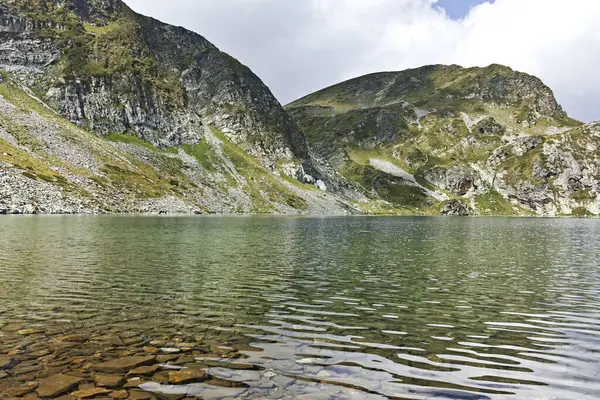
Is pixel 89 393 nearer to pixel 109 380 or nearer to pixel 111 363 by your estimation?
pixel 109 380

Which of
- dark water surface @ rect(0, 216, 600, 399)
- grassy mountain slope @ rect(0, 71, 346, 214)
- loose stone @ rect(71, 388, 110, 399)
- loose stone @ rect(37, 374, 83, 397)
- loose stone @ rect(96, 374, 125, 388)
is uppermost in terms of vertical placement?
grassy mountain slope @ rect(0, 71, 346, 214)

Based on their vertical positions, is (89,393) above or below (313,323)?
above

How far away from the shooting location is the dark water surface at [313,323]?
12.6m

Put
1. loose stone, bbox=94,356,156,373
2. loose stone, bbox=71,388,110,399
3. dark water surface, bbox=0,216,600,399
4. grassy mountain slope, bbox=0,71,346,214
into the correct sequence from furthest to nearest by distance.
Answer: grassy mountain slope, bbox=0,71,346,214 → loose stone, bbox=94,356,156,373 → dark water surface, bbox=0,216,600,399 → loose stone, bbox=71,388,110,399

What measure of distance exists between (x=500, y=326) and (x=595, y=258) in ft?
119

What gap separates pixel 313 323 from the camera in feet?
63.9

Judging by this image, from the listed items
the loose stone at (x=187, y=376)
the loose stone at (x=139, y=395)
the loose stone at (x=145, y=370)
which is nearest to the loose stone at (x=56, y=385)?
the loose stone at (x=145, y=370)

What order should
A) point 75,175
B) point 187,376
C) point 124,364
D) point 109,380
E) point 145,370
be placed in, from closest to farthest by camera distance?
point 109,380, point 187,376, point 145,370, point 124,364, point 75,175

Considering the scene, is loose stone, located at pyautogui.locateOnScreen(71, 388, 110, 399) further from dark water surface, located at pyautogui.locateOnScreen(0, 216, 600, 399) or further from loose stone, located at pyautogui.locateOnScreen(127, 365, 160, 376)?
loose stone, located at pyautogui.locateOnScreen(127, 365, 160, 376)

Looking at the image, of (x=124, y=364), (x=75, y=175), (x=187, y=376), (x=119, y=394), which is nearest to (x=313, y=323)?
(x=187, y=376)

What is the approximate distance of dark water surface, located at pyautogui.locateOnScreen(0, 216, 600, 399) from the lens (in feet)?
41.3

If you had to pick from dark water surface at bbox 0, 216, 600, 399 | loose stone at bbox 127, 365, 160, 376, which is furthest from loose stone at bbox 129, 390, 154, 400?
loose stone at bbox 127, 365, 160, 376

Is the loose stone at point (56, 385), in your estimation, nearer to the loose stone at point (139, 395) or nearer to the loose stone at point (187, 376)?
the loose stone at point (139, 395)

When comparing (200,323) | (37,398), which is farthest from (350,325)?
(37,398)
